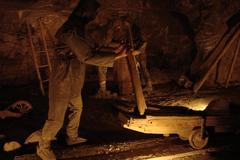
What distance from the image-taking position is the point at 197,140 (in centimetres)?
639

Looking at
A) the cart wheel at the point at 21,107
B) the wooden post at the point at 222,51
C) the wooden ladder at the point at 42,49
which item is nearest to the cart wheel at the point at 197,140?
the wooden post at the point at 222,51

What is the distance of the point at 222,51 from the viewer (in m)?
9.88

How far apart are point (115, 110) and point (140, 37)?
2299 mm

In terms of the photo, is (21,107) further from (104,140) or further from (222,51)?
A: (222,51)

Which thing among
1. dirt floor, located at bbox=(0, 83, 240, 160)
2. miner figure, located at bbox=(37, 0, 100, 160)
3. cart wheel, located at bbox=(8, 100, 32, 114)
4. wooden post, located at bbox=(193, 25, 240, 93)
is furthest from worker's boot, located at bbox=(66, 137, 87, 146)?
wooden post, located at bbox=(193, 25, 240, 93)

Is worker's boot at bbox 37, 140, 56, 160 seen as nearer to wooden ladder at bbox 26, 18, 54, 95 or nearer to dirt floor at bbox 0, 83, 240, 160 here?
dirt floor at bbox 0, 83, 240, 160

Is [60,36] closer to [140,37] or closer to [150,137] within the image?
[150,137]

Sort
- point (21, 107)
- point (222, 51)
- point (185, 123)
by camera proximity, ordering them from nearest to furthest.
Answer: point (185, 123) < point (21, 107) < point (222, 51)

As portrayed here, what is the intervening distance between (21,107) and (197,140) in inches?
189

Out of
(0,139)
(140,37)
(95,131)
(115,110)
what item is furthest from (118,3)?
(0,139)

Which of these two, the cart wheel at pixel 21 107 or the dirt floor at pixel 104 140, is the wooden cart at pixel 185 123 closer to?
the dirt floor at pixel 104 140

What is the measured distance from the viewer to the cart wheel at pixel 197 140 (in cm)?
633

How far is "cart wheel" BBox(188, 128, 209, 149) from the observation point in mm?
6332

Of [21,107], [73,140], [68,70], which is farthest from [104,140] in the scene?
[21,107]
